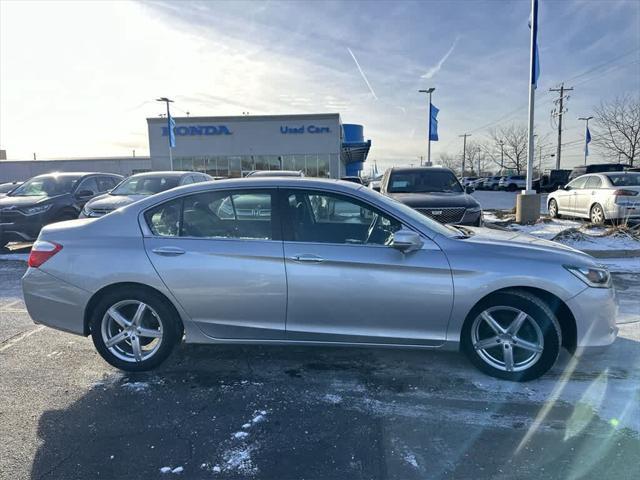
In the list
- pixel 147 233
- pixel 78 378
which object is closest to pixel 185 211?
pixel 147 233

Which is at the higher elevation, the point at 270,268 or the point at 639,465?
the point at 270,268

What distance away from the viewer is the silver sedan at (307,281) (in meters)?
3.43

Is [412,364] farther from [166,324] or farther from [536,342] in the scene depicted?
[166,324]

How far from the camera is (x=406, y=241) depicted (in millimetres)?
3330

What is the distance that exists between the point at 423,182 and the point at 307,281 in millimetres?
7018

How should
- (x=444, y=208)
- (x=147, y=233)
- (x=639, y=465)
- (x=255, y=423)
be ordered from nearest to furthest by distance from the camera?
(x=639, y=465) → (x=255, y=423) → (x=147, y=233) → (x=444, y=208)

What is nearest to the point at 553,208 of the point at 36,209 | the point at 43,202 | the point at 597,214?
the point at 597,214

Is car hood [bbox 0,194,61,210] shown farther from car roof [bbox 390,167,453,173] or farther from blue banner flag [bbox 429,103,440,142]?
blue banner flag [bbox 429,103,440,142]

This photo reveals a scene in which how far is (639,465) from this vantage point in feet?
8.41

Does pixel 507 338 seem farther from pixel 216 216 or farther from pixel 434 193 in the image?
pixel 434 193

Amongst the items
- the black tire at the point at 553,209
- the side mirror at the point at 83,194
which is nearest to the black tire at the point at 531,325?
the side mirror at the point at 83,194

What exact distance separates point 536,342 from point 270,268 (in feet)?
7.03

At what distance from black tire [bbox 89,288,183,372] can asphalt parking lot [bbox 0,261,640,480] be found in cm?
13

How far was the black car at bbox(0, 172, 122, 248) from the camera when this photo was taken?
944 centimetres
